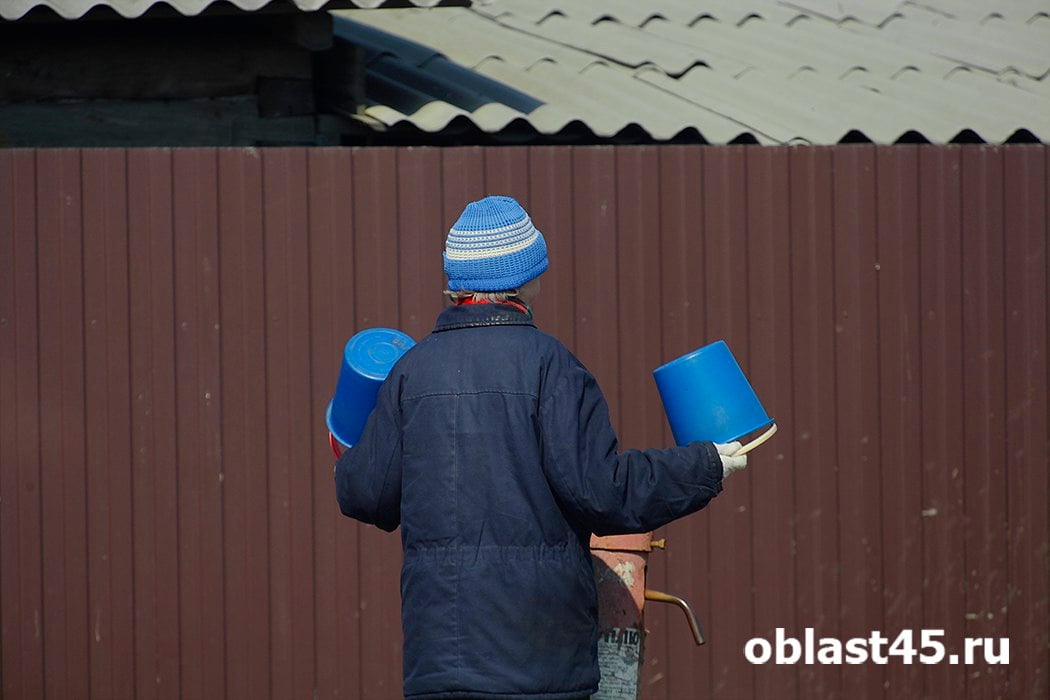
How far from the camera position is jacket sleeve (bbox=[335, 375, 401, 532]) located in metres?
2.90

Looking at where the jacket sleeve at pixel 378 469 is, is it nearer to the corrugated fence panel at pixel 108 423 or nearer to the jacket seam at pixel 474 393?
the jacket seam at pixel 474 393

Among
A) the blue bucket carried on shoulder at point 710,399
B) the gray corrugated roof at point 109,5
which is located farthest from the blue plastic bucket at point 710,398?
the gray corrugated roof at point 109,5

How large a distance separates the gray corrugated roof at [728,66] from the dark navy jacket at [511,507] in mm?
2577

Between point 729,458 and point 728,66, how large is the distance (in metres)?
4.14

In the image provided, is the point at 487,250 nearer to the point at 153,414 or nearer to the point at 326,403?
the point at 326,403

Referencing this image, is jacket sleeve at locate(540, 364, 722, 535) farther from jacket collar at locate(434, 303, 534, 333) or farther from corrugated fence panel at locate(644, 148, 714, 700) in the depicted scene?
corrugated fence panel at locate(644, 148, 714, 700)

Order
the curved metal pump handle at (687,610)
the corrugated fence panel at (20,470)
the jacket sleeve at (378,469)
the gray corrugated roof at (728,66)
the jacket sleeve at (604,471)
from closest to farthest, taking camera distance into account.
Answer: the jacket sleeve at (604,471) → the jacket sleeve at (378,469) → the curved metal pump handle at (687,610) → the corrugated fence panel at (20,470) → the gray corrugated roof at (728,66)

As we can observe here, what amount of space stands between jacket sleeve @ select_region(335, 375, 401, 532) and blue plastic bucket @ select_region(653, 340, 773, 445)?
2.06ft

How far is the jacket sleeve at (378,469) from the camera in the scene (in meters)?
2.90

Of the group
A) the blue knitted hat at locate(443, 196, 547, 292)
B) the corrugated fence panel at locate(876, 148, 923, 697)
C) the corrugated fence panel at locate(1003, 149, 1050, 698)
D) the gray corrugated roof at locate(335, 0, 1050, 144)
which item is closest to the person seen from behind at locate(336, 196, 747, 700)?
the blue knitted hat at locate(443, 196, 547, 292)

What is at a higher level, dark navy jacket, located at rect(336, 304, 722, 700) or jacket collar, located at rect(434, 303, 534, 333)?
jacket collar, located at rect(434, 303, 534, 333)

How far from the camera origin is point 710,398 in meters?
3.17

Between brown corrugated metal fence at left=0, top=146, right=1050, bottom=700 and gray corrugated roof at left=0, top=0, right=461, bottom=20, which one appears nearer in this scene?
brown corrugated metal fence at left=0, top=146, right=1050, bottom=700

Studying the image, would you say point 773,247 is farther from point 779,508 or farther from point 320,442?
point 320,442
